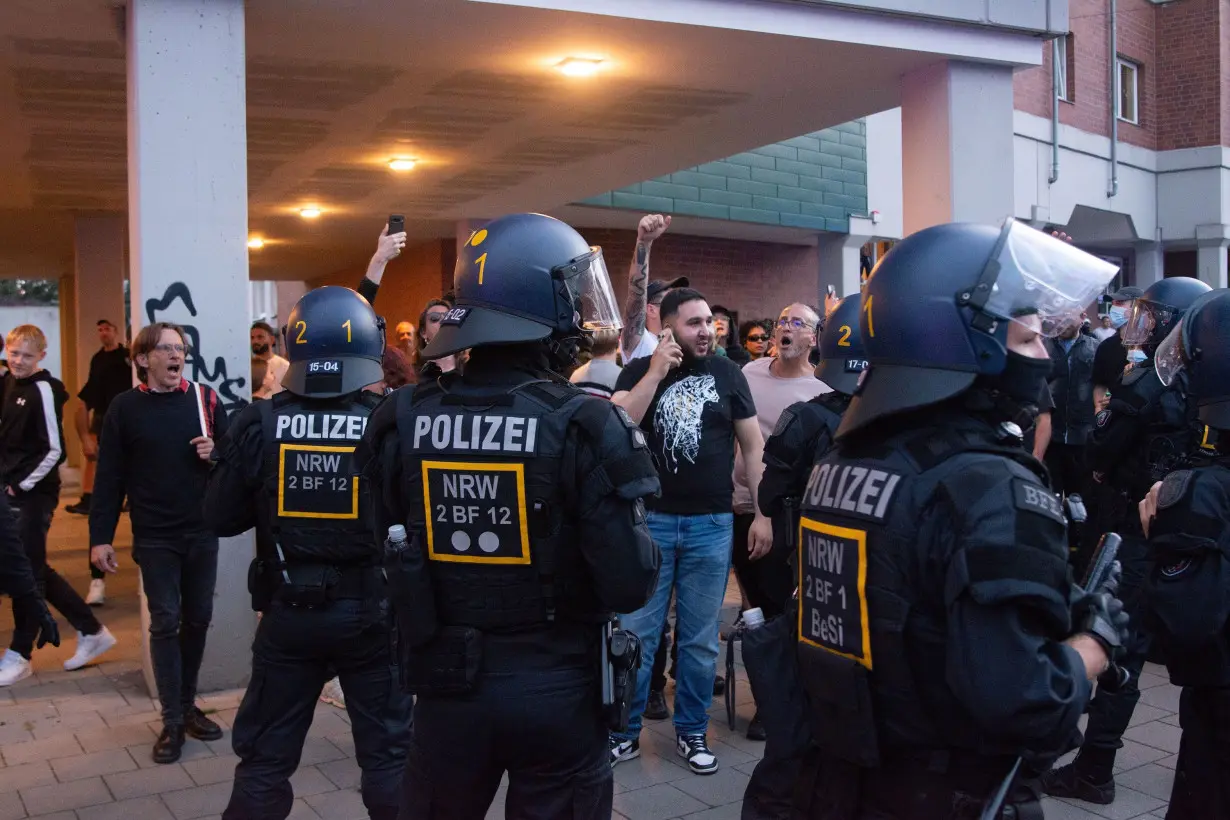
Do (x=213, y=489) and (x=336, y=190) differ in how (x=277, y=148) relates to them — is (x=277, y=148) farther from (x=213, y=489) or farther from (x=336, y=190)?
(x=213, y=489)

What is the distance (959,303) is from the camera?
2170mm

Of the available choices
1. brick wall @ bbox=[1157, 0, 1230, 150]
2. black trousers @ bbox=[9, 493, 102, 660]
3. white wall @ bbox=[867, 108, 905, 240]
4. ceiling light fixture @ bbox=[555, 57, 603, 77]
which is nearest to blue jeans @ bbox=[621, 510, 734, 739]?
black trousers @ bbox=[9, 493, 102, 660]

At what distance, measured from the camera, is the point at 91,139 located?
→ 988 centimetres

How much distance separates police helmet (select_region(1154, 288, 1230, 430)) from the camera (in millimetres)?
3311

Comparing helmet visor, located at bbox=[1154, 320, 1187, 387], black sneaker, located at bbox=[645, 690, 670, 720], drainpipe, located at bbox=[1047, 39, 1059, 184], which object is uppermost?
drainpipe, located at bbox=[1047, 39, 1059, 184]

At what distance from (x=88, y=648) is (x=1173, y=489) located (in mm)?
6193

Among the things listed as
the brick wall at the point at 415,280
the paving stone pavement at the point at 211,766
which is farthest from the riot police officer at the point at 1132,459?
the brick wall at the point at 415,280

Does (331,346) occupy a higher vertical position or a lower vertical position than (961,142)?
lower

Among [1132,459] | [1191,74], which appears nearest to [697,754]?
[1132,459]

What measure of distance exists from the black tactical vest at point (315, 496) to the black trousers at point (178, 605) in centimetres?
187

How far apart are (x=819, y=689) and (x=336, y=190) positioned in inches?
449

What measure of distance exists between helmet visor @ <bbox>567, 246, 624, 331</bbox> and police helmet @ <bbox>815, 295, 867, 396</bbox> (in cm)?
158

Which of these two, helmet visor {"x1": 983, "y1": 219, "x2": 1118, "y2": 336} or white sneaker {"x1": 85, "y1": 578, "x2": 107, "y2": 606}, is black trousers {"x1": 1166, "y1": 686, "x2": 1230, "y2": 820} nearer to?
helmet visor {"x1": 983, "y1": 219, "x2": 1118, "y2": 336}

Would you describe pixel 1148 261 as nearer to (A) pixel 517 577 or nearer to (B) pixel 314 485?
(B) pixel 314 485
